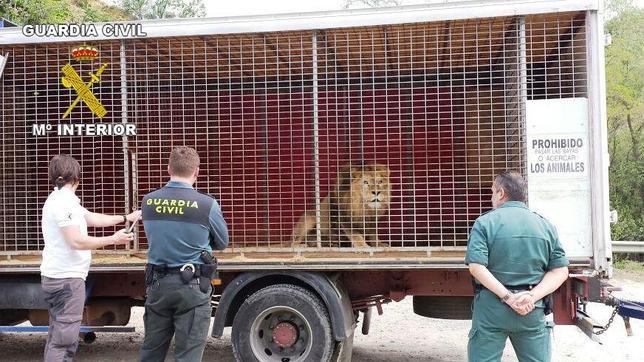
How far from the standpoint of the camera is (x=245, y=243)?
6715mm

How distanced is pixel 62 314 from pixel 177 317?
1.24m

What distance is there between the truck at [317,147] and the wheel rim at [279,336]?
0.07 feet

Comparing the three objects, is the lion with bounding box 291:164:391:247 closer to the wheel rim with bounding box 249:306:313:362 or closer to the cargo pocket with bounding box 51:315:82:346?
the wheel rim with bounding box 249:306:313:362

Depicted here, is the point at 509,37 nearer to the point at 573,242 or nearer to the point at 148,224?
the point at 573,242

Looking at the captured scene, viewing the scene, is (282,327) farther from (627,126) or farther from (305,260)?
(627,126)

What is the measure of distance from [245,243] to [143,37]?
2320mm

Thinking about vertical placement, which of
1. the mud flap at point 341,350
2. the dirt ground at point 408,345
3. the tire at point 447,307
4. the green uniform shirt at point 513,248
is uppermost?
the green uniform shirt at point 513,248

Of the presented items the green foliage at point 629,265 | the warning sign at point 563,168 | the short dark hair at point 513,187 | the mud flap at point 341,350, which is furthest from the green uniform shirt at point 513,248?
the green foliage at point 629,265

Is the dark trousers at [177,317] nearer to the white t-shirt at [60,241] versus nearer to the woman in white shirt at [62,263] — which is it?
the woman in white shirt at [62,263]

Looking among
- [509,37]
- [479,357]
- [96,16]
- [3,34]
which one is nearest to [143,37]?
[3,34]

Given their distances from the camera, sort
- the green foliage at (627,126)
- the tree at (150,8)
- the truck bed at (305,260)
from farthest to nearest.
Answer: the tree at (150,8) → the green foliage at (627,126) → the truck bed at (305,260)

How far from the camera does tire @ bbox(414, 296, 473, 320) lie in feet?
20.4

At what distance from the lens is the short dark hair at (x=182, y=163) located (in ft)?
13.6

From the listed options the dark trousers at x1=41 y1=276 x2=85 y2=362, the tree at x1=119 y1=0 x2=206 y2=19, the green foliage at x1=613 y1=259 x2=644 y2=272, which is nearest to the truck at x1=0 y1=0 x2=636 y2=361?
the dark trousers at x1=41 y1=276 x2=85 y2=362
